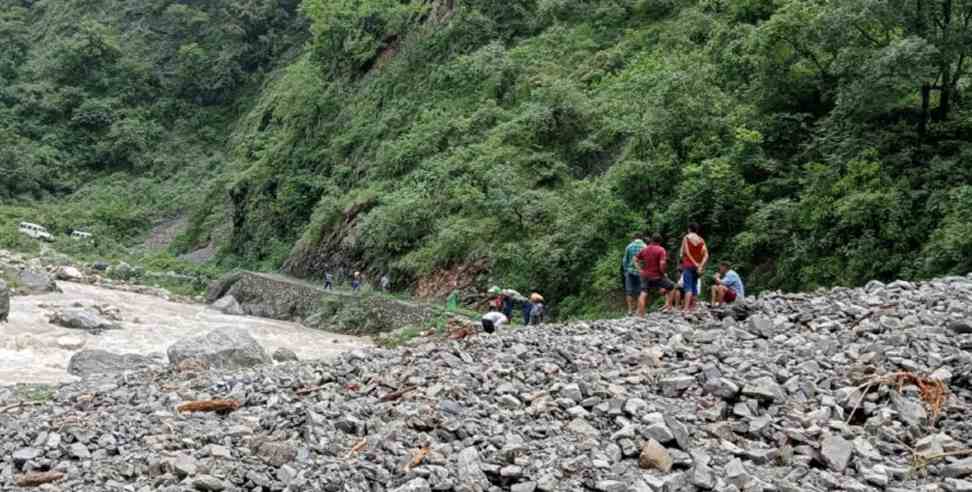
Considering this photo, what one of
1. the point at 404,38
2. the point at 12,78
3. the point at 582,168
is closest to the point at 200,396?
the point at 582,168

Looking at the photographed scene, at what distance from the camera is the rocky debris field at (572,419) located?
705 cm

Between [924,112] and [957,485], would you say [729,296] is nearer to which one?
[957,485]

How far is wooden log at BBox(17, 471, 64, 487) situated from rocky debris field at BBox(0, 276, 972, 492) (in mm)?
21

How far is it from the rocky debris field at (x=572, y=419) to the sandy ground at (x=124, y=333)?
26.1 ft

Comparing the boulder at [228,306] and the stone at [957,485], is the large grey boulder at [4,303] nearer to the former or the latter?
the boulder at [228,306]

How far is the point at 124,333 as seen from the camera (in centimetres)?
2406

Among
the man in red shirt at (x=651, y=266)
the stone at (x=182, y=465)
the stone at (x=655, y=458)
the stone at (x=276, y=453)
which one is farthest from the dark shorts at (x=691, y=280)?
the stone at (x=182, y=465)

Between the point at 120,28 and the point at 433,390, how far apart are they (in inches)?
3246

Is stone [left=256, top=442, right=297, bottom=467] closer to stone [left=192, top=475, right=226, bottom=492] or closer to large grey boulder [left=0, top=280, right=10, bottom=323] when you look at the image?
stone [left=192, top=475, right=226, bottom=492]

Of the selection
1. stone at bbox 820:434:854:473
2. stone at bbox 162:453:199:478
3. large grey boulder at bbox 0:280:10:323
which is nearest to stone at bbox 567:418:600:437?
stone at bbox 820:434:854:473

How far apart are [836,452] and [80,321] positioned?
21.7 meters

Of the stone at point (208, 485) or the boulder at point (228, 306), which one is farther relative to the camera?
the boulder at point (228, 306)

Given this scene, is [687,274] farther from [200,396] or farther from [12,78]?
[12,78]

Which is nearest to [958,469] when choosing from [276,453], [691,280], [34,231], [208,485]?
[276,453]
